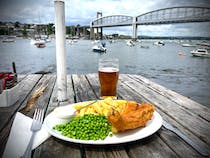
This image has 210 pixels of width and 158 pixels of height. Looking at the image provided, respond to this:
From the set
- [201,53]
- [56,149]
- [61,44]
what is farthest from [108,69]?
[201,53]

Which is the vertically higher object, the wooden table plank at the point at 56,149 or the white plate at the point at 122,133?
the white plate at the point at 122,133

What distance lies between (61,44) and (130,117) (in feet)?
2.27

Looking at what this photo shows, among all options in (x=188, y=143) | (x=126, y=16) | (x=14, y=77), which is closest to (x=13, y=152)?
(x=188, y=143)

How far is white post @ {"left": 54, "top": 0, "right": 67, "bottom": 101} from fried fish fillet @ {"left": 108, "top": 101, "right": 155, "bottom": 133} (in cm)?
56

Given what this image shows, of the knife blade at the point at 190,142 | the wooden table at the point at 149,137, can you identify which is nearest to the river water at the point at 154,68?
the wooden table at the point at 149,137

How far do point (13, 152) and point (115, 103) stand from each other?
0.45m

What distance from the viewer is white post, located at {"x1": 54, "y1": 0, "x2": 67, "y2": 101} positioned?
3.85ft

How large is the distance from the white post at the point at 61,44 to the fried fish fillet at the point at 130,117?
56cm

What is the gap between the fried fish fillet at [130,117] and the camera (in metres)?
0.68

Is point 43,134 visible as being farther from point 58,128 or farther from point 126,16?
point 126,16

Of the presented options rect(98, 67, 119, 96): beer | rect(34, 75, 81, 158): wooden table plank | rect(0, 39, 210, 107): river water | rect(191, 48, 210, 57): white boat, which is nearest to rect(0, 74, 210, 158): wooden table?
rect(34, 75, 81, 158): wooden table plank

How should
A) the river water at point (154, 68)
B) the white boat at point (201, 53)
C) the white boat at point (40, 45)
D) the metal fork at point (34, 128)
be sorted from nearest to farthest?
the metal fork at point (34, 128), the river water at point (154, 68), the white boat at point (201, 53), the white boat at point (40, 45)

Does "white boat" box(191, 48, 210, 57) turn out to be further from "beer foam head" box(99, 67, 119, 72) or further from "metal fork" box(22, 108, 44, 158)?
"metal fork" box(22, 108, 44, 158)

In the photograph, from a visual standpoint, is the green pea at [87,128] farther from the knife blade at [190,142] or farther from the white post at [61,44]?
the white post at [61,44]
